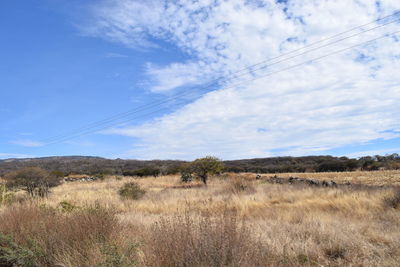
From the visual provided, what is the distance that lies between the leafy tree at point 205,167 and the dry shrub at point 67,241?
789 inches

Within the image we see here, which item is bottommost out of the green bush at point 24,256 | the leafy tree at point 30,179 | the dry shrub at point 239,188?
the green bush at point 24,256

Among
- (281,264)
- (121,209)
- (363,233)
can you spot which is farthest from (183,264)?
(121,209)

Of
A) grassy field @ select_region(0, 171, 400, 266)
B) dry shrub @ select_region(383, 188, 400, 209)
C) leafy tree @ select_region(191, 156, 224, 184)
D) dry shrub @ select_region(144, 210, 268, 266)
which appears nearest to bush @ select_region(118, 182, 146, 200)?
leafy tree @ select_region(191, 156, 224, 184)

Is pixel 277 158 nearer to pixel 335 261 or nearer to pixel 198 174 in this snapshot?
pixel 198 174

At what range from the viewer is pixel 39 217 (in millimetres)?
8109

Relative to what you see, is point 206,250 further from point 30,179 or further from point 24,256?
point 30,179

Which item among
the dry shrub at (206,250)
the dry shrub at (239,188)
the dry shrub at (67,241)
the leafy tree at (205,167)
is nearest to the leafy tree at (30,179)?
the leafy tree at (205,167)

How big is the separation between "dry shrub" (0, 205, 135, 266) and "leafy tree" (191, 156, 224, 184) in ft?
65.8

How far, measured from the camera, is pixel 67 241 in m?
6.20

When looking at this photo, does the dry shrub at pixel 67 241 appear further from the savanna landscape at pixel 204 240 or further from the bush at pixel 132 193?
the bush at pixel 132 193

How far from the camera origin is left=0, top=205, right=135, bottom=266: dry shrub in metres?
5.26

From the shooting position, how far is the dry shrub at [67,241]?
5258 millimetres

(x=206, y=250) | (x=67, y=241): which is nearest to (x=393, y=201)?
(x=206, y=250)

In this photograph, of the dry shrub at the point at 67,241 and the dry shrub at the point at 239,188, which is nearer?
the dry shrub at the point at 67,241
